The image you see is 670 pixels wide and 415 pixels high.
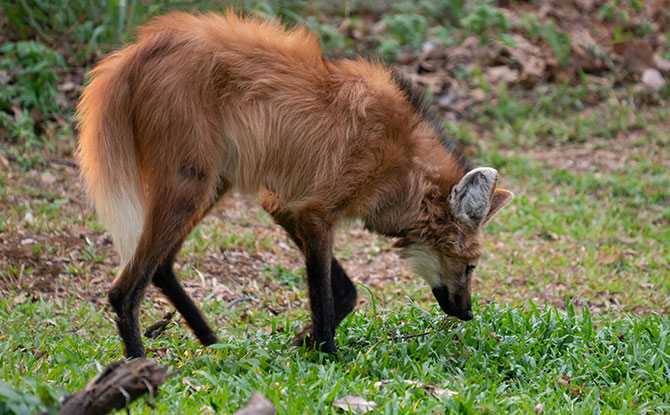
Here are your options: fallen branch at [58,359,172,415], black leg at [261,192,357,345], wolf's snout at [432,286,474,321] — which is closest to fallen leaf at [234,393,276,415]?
fallen branch at [58,359,172,415]

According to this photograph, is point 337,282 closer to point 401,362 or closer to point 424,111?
point 401,362

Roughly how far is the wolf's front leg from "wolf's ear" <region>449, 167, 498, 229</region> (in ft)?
2.20

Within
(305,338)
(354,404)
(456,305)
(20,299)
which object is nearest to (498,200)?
(456,305)

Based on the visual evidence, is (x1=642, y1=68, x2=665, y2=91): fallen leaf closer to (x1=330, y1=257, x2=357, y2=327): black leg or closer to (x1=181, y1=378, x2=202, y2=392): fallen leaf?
(x1=330, y1=257, x2=357, y2=327): black leg

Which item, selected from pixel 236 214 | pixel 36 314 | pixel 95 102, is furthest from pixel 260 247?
pixel 95 102

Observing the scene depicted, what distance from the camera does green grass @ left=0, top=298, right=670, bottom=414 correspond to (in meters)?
2.69

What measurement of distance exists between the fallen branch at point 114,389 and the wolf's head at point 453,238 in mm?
1892

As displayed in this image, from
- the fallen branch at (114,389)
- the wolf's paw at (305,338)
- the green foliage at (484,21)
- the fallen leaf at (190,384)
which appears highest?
the fallen branch at (114,389)

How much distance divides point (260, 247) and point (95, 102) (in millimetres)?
1937

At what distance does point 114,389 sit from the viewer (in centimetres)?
201

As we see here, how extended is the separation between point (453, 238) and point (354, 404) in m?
1.33

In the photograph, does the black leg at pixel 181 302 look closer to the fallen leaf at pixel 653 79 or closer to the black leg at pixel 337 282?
the black leg at pixel 337 282

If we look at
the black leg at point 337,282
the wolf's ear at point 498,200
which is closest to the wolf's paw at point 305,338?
the black leg at point 337,282

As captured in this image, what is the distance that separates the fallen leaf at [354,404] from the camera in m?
2.55
